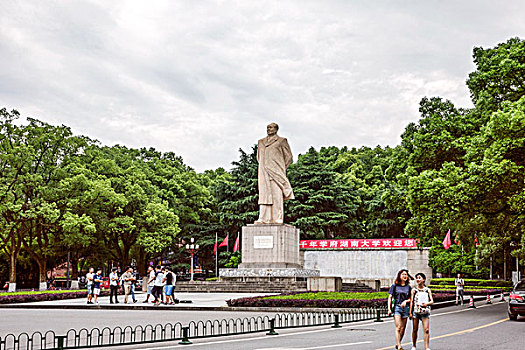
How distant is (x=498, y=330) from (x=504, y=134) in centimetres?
656

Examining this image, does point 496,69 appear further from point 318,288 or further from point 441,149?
point 318,288

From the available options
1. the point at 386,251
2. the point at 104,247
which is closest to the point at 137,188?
the point at 104,247

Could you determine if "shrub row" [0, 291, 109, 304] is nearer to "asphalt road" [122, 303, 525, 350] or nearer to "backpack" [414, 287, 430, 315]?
"asphalt road" [122, 303, 525, 350]

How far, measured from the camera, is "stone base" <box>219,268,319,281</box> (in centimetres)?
3093

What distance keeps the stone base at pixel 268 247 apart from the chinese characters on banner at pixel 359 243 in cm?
888

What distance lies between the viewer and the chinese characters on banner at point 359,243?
4062 cm

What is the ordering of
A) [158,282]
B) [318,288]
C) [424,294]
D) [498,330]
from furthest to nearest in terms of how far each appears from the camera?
[318,288], [158,282], [498,330], [424,294]

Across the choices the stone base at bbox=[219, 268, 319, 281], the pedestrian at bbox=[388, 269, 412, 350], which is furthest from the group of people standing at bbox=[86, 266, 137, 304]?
the pedestrian at bbox=[388, 269, 412, 350]

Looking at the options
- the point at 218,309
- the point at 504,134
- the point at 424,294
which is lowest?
the point at 218,309

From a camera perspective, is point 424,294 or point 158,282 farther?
point 158,282

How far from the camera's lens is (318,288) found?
25.2 meters

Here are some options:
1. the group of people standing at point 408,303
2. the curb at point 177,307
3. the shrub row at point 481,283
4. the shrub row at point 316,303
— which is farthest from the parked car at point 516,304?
the shrub row at point 481,283

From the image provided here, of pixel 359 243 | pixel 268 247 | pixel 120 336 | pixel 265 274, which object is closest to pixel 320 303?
pixel 120 336

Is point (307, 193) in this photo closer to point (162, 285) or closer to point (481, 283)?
point (481, 283)
